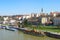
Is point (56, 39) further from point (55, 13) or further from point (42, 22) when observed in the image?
point (55, 13)

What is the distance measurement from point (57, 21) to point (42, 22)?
2.80 metres

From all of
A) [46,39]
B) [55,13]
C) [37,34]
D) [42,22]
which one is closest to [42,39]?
[46,39]

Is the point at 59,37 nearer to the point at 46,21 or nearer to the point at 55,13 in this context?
the point at 46,21

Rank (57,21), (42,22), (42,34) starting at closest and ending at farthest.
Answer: (42,34)
(57,21)
(42,22)

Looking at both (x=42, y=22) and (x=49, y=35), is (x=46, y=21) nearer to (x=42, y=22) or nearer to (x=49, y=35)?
(x=42, y=22)

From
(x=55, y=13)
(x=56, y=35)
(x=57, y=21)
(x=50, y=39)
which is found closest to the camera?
(x=50, y=39)

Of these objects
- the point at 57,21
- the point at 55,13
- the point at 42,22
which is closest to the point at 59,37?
the point at 57,21

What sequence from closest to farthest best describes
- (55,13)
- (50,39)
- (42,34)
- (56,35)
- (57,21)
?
(50,39), (56,35), (42,34), (57,21), (55,13)

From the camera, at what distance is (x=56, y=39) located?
10.3 metres

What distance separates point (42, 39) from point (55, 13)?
73.1 ft

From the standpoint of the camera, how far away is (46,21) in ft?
77.2

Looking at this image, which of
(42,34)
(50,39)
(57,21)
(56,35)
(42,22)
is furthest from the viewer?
(42,22)

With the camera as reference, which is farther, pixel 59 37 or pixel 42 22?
pixel 42 22

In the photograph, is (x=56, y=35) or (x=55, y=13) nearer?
(x=56, y=35)
